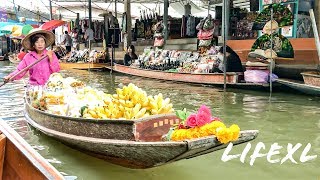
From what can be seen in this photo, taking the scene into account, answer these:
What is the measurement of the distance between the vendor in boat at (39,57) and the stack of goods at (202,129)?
2996 mm

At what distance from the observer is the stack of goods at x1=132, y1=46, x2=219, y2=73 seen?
36.6 feet

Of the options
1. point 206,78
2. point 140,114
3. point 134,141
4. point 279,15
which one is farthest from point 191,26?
point 134,141

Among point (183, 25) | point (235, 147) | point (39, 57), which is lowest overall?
point (235, 147)

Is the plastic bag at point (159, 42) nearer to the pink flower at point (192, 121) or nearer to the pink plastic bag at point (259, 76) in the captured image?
the pink plastic bag at point (259, 76)

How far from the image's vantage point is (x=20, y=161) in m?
1.96

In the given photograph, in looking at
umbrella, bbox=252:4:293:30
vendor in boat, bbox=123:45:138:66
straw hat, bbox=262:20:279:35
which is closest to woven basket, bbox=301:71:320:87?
straw hat, bbox=262:20:279:35

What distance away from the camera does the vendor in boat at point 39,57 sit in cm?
558

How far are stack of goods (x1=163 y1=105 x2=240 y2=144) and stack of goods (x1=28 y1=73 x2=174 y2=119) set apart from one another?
1.73ft

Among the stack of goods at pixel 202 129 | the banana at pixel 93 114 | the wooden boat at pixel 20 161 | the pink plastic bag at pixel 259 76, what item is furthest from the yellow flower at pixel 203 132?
the pink plastic bag at pixel 259 76

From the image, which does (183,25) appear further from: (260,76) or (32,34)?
(32,34)

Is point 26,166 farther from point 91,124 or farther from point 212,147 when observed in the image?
point 91,124

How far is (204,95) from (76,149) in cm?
535

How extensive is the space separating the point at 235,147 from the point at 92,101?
5.91 ft

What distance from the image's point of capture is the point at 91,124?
12.3 ft
